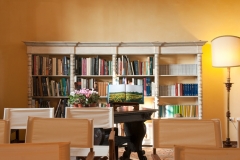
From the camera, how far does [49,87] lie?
562cm

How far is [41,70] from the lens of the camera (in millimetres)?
5590

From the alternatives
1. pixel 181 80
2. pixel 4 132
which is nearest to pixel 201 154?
pixel 4 132

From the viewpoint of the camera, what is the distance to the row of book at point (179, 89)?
5.61m

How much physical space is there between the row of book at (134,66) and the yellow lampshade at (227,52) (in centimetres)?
117

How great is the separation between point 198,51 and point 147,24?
1.09 m

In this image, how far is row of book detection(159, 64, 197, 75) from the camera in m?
5.63

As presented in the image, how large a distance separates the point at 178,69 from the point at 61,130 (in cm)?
375

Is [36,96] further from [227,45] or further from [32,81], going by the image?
[227,45]

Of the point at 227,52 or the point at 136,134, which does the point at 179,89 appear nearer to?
the point at 227,52

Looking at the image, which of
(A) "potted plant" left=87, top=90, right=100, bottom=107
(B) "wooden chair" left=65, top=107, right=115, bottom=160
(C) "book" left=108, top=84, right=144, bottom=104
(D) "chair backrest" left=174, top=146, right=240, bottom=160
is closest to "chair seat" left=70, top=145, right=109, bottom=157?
(B) "wooden chair" left=65, top=107, right=115, bottom=160

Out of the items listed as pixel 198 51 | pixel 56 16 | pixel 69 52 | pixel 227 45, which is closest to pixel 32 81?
pixel 69 52

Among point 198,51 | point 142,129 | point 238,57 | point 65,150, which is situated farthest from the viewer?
point 198,51

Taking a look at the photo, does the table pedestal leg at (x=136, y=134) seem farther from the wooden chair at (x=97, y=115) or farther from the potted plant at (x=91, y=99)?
the wooden chair at (x=97, y=115)

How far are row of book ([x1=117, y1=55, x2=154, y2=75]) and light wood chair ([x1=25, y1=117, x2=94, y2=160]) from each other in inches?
132
